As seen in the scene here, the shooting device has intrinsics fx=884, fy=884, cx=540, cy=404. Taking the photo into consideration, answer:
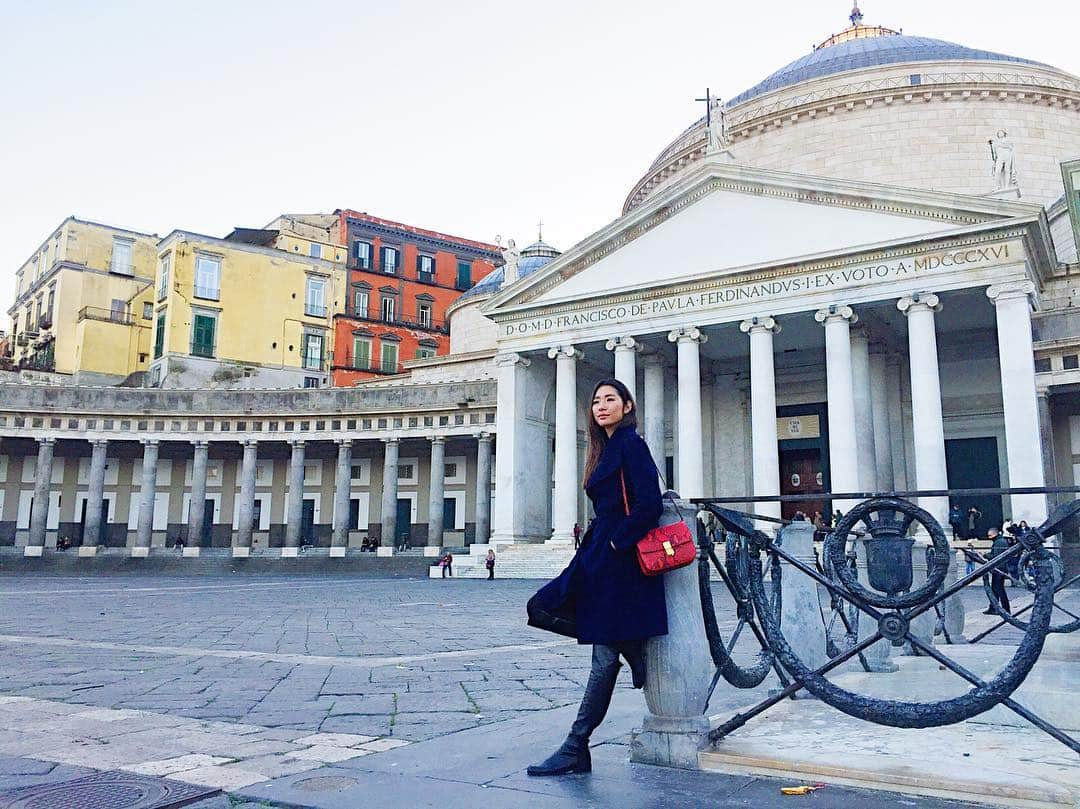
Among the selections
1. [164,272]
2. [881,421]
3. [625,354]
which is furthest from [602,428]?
[164,272]

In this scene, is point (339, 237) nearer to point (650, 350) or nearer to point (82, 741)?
point (650, 350)

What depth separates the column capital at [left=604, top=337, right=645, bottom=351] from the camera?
25.6 metres

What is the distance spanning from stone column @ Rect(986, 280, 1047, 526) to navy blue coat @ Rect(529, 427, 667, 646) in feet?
61.9

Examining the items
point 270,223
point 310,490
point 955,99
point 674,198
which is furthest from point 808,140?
point 270,223

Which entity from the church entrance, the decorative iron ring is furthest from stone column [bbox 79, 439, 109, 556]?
the decorative iron ring

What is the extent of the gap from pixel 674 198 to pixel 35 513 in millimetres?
25325

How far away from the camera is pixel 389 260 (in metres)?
48.9

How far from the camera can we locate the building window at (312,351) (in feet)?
144

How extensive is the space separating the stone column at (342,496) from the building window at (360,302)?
13.6 m

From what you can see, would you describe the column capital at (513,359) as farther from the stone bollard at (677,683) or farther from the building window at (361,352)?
the stone bollard at (677,683)

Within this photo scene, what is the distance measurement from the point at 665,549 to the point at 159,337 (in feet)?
133

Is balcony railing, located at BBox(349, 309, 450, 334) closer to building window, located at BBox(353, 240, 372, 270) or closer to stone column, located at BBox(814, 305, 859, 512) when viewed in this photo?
building window, located at BBox(353, 240, 372, 270)

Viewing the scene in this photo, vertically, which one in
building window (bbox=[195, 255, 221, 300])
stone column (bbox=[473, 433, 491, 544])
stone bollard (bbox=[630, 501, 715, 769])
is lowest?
stone bollard (bbox=[630, 501, 715, 769])

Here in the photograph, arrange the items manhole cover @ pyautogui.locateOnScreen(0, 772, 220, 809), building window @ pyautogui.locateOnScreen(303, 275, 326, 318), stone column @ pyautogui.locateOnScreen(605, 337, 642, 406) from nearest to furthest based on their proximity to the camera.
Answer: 1. manhole cover @ pyautogui.locateOnScreen(0, 772, 220, 809)
2. stone column @ pyautogui.locateOnScreen(605, 337, 642, 406)
3. building window @ pyautogui.locateOnScreen(303, 275, 326, 318)
